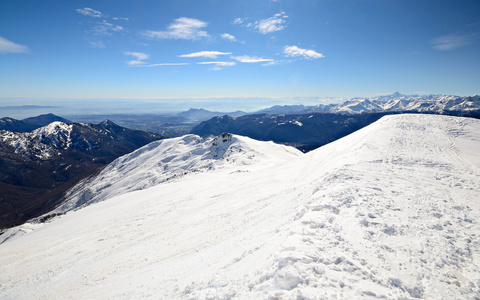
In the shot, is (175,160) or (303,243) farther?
(175,160)

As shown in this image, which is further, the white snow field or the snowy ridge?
the snowy ridge

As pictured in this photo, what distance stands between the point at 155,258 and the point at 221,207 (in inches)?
400

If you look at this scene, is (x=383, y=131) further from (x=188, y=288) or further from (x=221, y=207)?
(x=188, y=288)

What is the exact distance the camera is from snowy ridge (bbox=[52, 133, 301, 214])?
248ft

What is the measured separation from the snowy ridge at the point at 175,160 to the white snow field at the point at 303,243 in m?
40.8

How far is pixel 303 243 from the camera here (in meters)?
8.96

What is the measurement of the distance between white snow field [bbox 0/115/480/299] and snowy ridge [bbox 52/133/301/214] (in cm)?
4075

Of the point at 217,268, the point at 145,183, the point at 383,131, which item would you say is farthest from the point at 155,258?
the point at 145,183

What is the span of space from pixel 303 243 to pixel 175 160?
10101 centimetres

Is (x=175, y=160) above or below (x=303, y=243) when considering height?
below

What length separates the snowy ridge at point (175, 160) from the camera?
75.5 meters

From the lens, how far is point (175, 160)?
103625 mm

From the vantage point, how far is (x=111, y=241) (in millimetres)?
22047

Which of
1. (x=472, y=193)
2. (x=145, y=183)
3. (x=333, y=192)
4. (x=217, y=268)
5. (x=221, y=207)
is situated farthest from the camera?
(x=145, y=183)
